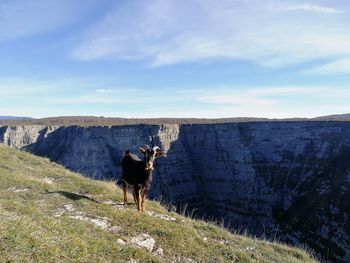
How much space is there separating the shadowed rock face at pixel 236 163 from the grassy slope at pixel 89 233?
5954 cm

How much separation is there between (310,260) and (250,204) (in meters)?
71.3

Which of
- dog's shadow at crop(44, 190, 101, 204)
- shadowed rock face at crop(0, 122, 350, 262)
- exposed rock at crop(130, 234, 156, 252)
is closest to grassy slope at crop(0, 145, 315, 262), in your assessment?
dog's shadow at crop(44, 190, 101, 204)

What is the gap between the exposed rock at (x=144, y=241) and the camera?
9959 mm

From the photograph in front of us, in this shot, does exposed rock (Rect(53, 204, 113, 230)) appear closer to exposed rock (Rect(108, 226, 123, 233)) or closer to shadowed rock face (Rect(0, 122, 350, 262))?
exposed rock (Rect(108, 226, 123, 233))

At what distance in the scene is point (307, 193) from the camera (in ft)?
253

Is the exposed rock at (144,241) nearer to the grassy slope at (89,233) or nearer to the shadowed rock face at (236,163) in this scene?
the grassy slope at (89,233)

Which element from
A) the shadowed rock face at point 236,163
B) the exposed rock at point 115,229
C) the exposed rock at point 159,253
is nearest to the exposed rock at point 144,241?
the exposed rock at point 159,253

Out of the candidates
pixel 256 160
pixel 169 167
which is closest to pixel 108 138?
pixel 169 167

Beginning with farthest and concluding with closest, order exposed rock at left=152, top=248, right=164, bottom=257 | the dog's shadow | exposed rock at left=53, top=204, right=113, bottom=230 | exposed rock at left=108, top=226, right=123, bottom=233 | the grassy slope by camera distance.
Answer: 1. the dog's shadow
2. exposed rock at left=53, top=204, right=113, bottom=230
3. exposed rock at left=108, top=226, right=123, bottom=233
4. exposed rock at left=152, top=248, right=164, bottom=257
5. the grassy slope

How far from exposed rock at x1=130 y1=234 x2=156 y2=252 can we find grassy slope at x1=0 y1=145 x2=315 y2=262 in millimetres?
146

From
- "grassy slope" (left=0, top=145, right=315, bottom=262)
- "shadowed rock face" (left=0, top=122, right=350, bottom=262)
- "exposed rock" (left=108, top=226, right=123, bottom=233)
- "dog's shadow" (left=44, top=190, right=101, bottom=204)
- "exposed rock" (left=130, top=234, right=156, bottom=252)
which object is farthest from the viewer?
"shadowed rock face" (left=0, top=122, right=350, bottom=262)

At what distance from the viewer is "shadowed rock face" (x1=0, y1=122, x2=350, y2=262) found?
251 ft

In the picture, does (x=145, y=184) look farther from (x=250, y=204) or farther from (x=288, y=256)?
(x=250, y=204)

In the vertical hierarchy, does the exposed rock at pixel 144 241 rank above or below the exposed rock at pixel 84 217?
below
